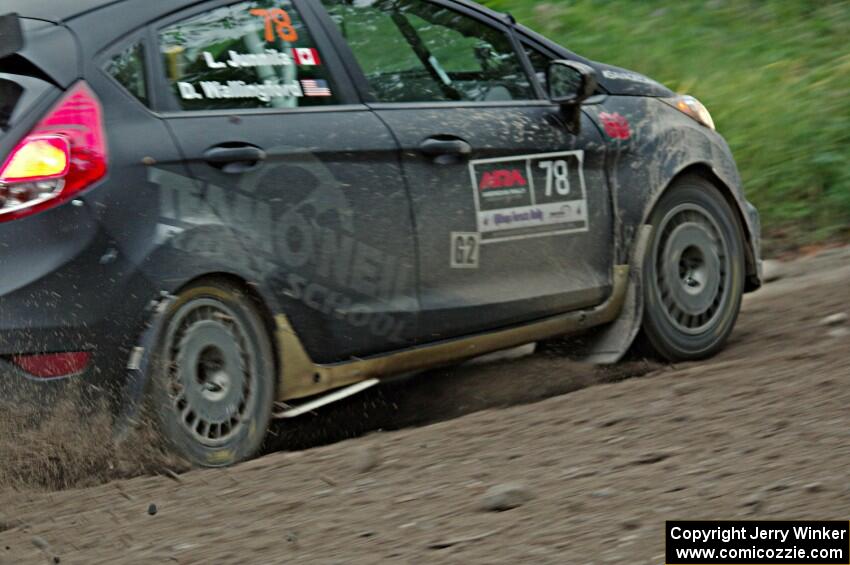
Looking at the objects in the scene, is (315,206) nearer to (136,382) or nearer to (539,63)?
(136,382)

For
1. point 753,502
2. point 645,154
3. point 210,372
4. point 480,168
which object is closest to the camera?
point 753,502

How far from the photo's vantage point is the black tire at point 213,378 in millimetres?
4727

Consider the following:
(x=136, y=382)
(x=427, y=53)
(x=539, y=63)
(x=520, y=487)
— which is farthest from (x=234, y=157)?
(x=539, y=63)

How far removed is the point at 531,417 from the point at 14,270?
1.78m

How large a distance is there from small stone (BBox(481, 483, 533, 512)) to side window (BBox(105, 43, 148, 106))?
174cm

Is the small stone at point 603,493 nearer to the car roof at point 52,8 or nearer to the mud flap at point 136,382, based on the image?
the mud flap at point 136,382

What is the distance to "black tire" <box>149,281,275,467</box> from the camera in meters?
4.73

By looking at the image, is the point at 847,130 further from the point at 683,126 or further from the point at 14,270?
the point at 14,270

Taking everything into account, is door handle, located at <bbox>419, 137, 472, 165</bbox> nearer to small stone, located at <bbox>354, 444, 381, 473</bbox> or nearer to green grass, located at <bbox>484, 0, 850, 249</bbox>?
small stone, located at <bbox>354, 444, 381, 473</bbox>

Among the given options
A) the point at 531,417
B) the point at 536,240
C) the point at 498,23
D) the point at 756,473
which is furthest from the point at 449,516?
the point at 498,23

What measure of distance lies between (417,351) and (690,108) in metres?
1.97

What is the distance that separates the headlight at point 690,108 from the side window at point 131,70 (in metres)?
2.67

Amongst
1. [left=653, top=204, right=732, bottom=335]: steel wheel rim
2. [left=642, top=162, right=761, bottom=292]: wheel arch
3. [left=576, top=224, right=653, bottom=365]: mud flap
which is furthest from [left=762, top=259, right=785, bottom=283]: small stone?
[left=576, top=224, right=653, bottom=365]: mud flap

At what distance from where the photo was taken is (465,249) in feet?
18.4
